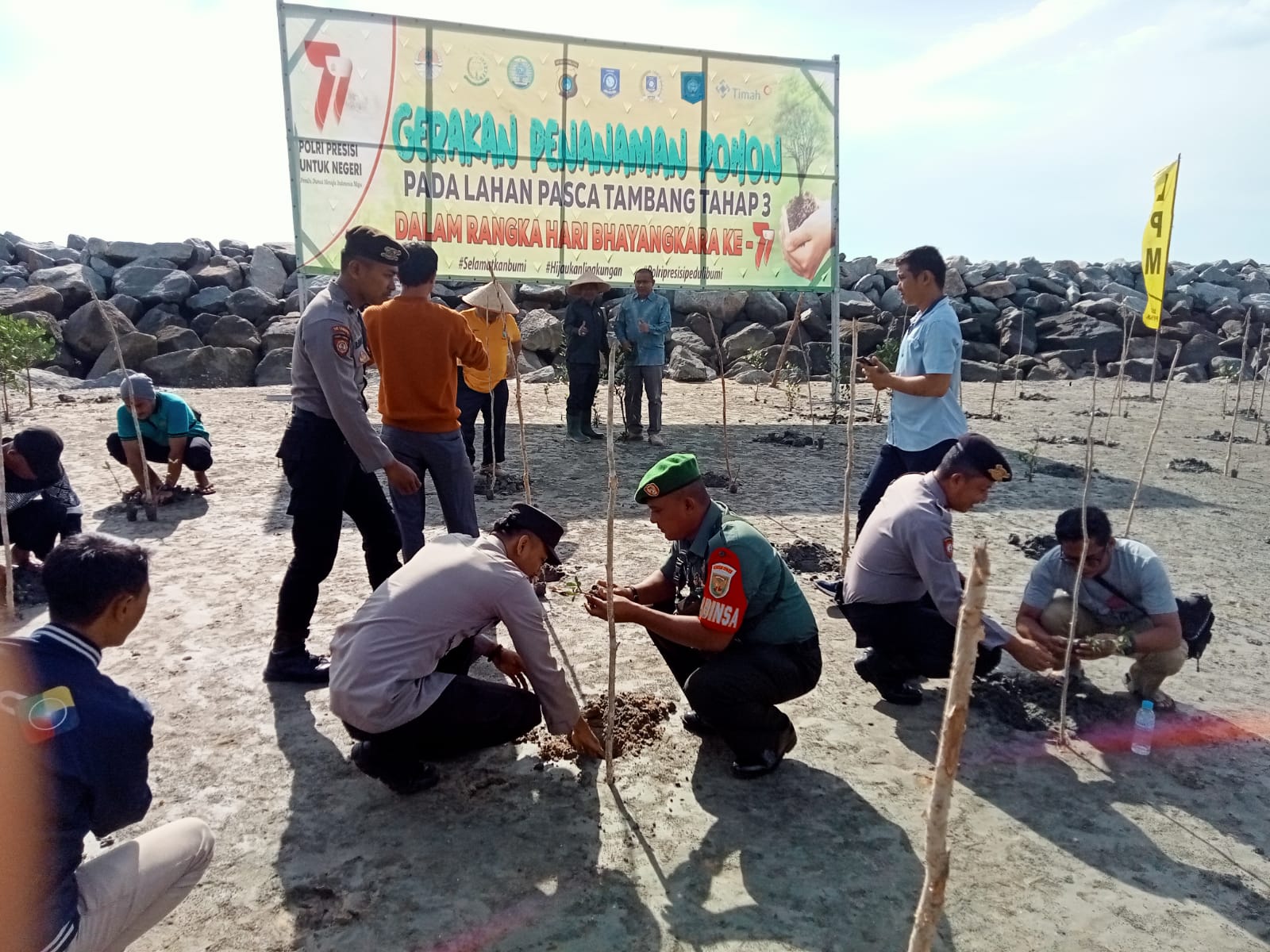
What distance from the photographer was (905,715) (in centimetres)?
366

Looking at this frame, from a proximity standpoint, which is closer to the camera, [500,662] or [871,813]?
[871,813]

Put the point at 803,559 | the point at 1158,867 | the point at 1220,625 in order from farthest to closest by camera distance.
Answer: the point at 803,559 → the point at 1220,625 → the point at 1158,867

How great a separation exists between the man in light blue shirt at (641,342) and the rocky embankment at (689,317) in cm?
392

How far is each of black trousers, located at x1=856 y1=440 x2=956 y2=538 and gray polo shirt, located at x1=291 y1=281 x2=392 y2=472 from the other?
8.10 ft

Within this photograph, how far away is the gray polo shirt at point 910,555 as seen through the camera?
3438 mm

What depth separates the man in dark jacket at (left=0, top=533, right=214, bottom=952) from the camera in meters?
1.78

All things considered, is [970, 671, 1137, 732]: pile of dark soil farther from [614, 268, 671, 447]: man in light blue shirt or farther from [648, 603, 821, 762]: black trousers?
[614, 268, 671, 447]: man in light blue shirt

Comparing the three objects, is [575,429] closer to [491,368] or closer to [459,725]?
[491,368]

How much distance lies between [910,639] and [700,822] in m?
1.31

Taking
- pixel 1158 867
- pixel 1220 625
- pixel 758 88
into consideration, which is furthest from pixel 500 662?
pixel 758 88

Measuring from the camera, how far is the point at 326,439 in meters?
3.64

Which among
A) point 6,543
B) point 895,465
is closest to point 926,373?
point 895,465

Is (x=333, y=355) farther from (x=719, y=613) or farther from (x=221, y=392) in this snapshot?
(x=221, y=392)

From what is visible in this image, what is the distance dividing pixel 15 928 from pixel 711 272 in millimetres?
10463
